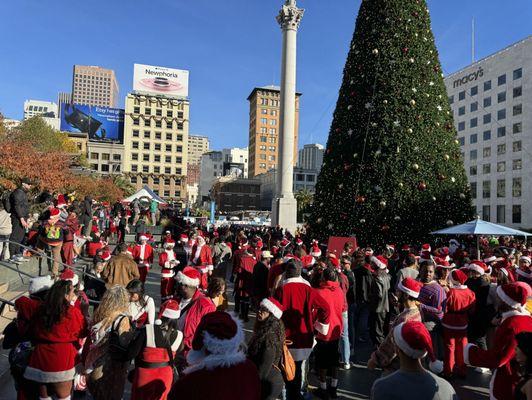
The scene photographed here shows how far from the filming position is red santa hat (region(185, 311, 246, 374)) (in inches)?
110

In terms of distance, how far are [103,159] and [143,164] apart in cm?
909

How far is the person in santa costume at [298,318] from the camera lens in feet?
17.3

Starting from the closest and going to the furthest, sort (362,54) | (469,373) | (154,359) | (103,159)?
(154,359), (469,373), (362,54), (103,159)

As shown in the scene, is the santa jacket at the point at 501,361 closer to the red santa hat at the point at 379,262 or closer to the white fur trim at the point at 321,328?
the white fur trim at the point at 321,328

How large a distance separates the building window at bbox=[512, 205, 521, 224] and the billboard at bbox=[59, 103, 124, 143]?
82685 mm

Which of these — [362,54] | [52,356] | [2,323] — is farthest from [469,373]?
[362,54]

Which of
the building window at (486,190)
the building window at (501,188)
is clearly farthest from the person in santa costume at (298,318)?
the building window at (486,190)

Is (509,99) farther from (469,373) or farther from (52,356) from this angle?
(52,356)

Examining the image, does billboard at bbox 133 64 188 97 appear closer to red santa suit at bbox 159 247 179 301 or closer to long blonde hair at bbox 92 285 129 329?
red santa suit at bbox 159 247 179 301

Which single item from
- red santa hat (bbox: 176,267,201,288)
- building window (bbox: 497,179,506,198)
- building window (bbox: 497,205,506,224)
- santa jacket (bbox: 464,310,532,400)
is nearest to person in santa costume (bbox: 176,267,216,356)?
red santa hat (bbox: 176,267,201,288)

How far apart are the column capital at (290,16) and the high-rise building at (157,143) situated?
7348 cm

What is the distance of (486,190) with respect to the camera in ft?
220

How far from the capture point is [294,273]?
17.9 feet

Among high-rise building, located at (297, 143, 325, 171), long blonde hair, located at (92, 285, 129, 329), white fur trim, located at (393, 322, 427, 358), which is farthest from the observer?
high-rise building, located at (297, 143, 325, 171)
